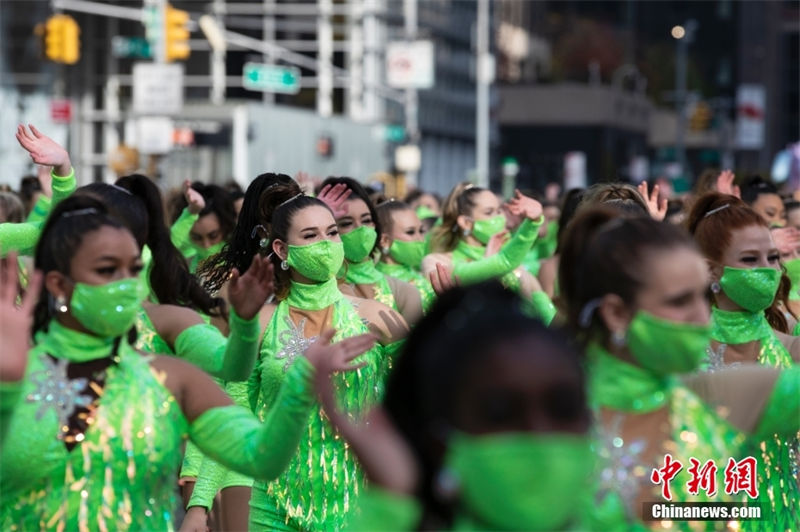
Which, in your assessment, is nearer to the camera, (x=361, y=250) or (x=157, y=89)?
(x=361, y=250)

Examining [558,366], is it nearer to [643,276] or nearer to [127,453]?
[643,276]

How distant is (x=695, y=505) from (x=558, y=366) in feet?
4.41

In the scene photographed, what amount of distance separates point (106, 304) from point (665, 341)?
133cm

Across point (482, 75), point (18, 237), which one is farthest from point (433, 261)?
point (482, 75)

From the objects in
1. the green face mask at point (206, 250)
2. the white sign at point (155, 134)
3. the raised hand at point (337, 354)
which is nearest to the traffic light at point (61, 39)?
the white sign at point (155, 134)

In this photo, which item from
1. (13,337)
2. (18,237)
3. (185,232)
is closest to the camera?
(13,337)

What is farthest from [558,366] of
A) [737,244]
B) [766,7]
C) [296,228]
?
[766,7]

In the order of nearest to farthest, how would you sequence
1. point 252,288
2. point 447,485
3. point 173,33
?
point 447,485, point 252,288, point 173,33

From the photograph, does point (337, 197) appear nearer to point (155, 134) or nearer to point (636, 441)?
point (636, 441)

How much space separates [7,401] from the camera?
4262 millimetres

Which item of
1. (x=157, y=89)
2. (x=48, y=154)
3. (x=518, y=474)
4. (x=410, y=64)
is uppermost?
(x=410, y=64)

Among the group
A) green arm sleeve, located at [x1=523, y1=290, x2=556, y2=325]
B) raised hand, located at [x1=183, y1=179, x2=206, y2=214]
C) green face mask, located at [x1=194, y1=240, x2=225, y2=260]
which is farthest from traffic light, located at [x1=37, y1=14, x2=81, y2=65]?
green arm sleeve, located at [x1=523, y1=290, x2=556, y2=325]

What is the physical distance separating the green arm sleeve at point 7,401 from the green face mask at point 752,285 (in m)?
2.87

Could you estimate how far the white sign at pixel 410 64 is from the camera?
46781mm
